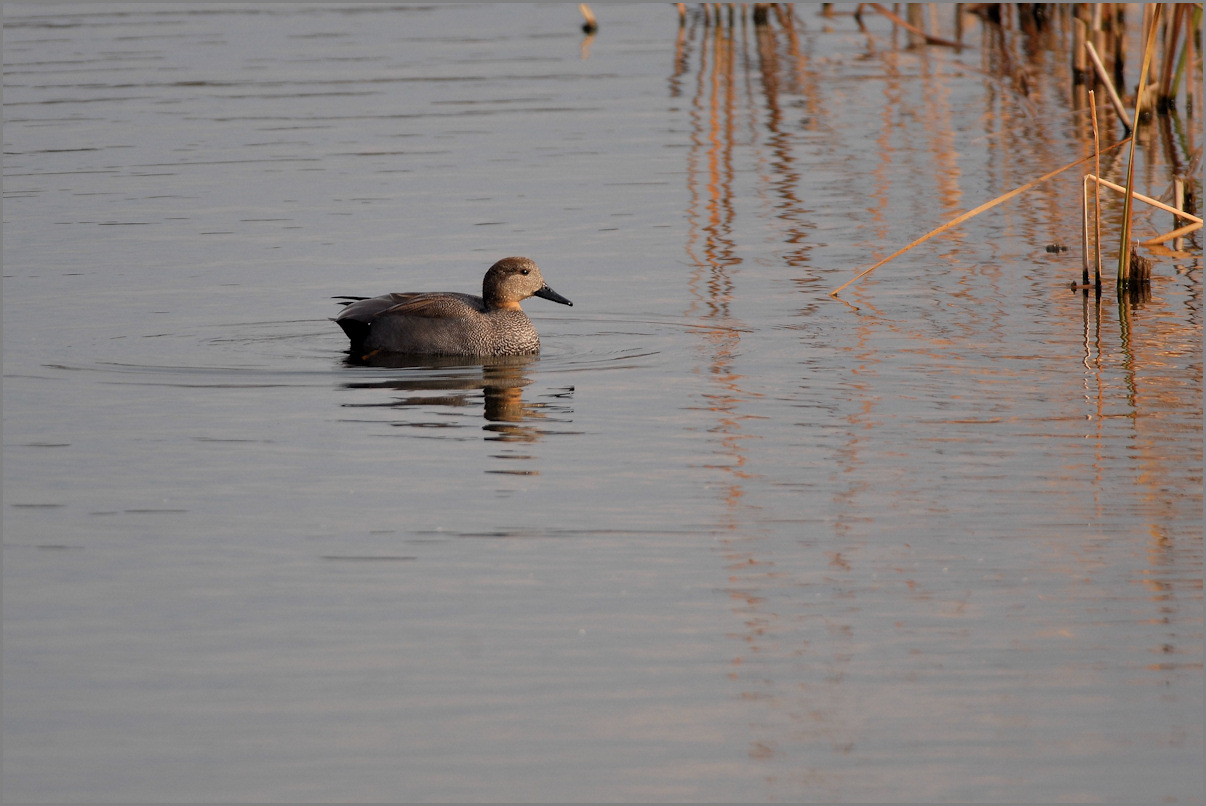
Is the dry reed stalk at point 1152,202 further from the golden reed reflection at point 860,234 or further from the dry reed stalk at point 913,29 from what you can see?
the dry reed stalk at point 913,29

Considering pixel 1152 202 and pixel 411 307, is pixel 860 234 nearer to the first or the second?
pixel 1152 202

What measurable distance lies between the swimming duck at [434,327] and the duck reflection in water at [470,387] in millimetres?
66

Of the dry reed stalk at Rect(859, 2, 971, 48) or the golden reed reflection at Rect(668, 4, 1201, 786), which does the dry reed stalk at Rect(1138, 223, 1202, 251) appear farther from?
the dry reed stalk at Rect(859, 2, 971, 48)

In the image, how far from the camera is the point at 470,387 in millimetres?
10758

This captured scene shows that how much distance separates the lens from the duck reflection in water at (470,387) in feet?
31.7

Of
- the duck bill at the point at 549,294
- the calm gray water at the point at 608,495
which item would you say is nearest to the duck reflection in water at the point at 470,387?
the calm gray water at the point at 608,495

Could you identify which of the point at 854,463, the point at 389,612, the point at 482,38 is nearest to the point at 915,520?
the point at 854,463

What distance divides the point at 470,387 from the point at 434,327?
846mm

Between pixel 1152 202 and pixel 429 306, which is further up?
pixel 1152 202

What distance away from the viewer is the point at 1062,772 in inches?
209

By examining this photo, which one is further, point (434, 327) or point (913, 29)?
point (913, 29)

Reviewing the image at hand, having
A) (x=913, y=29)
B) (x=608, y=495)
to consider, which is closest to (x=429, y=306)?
(x=608, y=495)

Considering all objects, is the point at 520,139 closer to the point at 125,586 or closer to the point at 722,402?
the point at 722,402

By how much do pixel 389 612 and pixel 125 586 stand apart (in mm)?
1105
